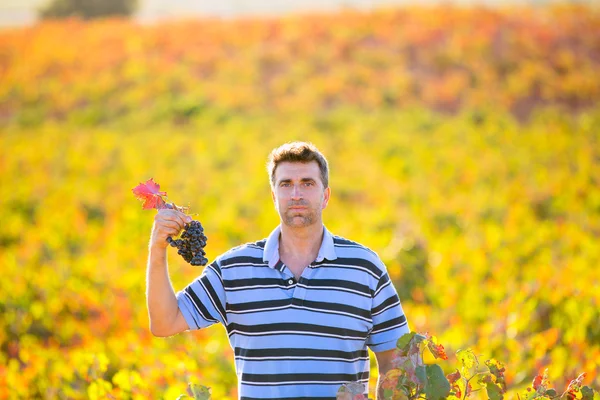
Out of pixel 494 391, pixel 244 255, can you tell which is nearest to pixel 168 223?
pixel 244 255

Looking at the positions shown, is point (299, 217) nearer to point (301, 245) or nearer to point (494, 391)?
point (301, 245)

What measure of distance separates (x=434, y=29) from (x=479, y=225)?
16101mm

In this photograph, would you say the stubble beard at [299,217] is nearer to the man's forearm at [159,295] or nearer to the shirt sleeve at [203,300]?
the shirt sleeve at [203,300]

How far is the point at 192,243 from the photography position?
2273 millimetres

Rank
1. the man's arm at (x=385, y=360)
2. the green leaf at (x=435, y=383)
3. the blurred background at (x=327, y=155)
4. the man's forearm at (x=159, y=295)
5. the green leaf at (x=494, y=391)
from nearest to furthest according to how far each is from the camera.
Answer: the green leaf at (x=435, y=383)
the green leaf at (x=494, y=391)
the man's forearm at (x=159, y=295)
the man's arm at (x=385, y=360)
the blurred background at (x=327, y=155)

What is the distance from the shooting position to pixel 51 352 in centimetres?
476

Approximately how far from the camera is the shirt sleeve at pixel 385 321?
2438 millimetres

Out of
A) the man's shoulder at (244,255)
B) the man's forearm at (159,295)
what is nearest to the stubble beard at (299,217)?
the man's shoulder at (244,255)

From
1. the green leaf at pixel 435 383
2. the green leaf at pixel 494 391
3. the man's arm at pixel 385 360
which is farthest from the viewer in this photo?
the man's arm at pixel 385 360

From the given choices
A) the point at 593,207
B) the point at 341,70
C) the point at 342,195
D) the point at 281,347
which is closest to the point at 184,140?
the point at 342,195

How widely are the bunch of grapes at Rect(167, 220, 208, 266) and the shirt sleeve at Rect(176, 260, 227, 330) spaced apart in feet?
0.67

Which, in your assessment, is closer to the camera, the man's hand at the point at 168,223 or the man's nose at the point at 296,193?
the man's hand at the point at 168,223

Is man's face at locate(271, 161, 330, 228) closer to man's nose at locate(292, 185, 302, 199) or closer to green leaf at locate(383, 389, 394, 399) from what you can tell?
man's nose at locate(292, 185, 302, 199)

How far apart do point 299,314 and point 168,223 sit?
498 millimetres
